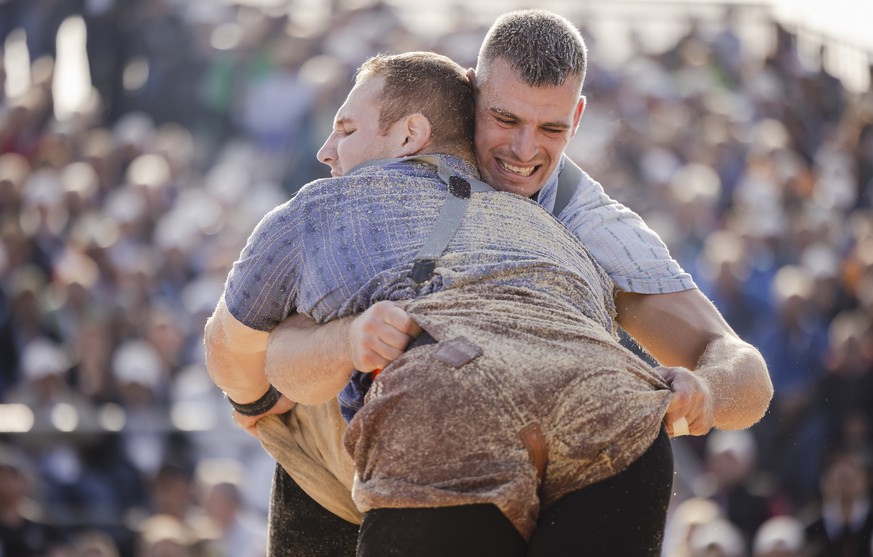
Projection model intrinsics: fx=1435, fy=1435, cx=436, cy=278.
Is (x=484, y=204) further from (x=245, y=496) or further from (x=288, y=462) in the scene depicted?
(x=245, y=496)

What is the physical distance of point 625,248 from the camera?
2922 mm

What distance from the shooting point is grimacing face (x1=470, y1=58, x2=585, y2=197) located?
290 centimetres

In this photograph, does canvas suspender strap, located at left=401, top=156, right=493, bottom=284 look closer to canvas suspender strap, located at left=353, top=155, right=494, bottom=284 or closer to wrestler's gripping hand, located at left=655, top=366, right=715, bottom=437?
canvas suspender strap, located at left=353, top=155, right=494, bottom=284

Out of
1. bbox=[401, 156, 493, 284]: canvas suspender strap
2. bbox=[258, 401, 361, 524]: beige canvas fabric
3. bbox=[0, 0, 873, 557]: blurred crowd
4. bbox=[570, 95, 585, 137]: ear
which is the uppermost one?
bbox=[401, 156, 493, 284]: canvas suspender strap

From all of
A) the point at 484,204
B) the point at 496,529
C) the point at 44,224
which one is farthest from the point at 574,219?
the point at 44,224

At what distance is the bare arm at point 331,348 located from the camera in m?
2.36

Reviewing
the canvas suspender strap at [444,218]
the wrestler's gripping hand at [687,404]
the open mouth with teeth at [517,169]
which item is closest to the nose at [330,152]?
the canvas suspender strap at [444,218]

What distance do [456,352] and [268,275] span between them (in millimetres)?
478

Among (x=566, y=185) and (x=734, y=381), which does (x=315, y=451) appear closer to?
(x=566, y=185)

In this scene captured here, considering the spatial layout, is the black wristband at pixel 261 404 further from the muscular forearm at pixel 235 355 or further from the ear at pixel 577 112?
the ear at pixel 577 112

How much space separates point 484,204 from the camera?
2.59m

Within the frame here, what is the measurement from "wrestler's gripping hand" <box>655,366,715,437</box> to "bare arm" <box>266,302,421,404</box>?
46 centimetres

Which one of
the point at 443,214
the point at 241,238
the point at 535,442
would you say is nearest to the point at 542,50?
the point at 443,214

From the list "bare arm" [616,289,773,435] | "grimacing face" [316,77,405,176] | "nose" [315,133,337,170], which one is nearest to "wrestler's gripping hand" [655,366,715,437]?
"bare arm" [616,289,773,435]
